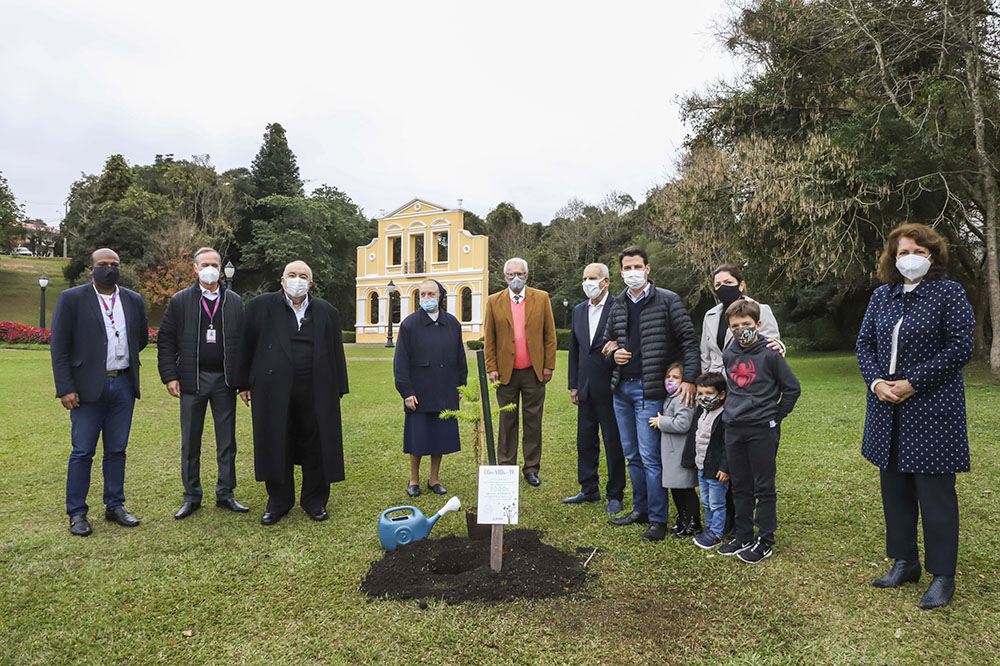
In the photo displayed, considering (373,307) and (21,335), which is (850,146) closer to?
(21,335)

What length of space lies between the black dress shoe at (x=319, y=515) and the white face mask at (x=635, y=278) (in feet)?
10.1

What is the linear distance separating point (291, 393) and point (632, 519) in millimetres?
2911

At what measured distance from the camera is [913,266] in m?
3.38

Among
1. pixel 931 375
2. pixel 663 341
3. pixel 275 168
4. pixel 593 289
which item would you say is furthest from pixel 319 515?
pixel 275 168

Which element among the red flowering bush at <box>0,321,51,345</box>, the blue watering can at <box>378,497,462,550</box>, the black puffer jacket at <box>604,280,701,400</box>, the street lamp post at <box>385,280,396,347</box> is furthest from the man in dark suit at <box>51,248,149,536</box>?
the street lamp post at <box>385,280,396,347</box>

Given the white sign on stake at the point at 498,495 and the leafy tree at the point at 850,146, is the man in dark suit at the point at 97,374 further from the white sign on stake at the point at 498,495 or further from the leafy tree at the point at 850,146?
the leafy tree at the point at 850,146

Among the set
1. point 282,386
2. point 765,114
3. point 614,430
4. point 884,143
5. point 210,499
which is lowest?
point 210,499

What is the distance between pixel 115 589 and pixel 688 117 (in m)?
18.8

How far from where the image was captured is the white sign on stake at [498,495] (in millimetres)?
3475

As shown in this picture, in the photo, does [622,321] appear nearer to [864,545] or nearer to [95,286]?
[864,545]

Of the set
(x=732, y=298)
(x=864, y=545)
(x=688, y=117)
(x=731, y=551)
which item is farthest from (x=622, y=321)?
(x=688, y=117)

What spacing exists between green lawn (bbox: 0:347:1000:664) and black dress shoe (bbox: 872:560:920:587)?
7cm

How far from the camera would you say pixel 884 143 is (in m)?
15.0

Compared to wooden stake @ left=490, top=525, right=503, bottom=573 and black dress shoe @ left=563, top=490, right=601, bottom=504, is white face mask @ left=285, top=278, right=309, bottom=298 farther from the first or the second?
black dress shoe @ left=563, top=490, right=601, bottom=504
